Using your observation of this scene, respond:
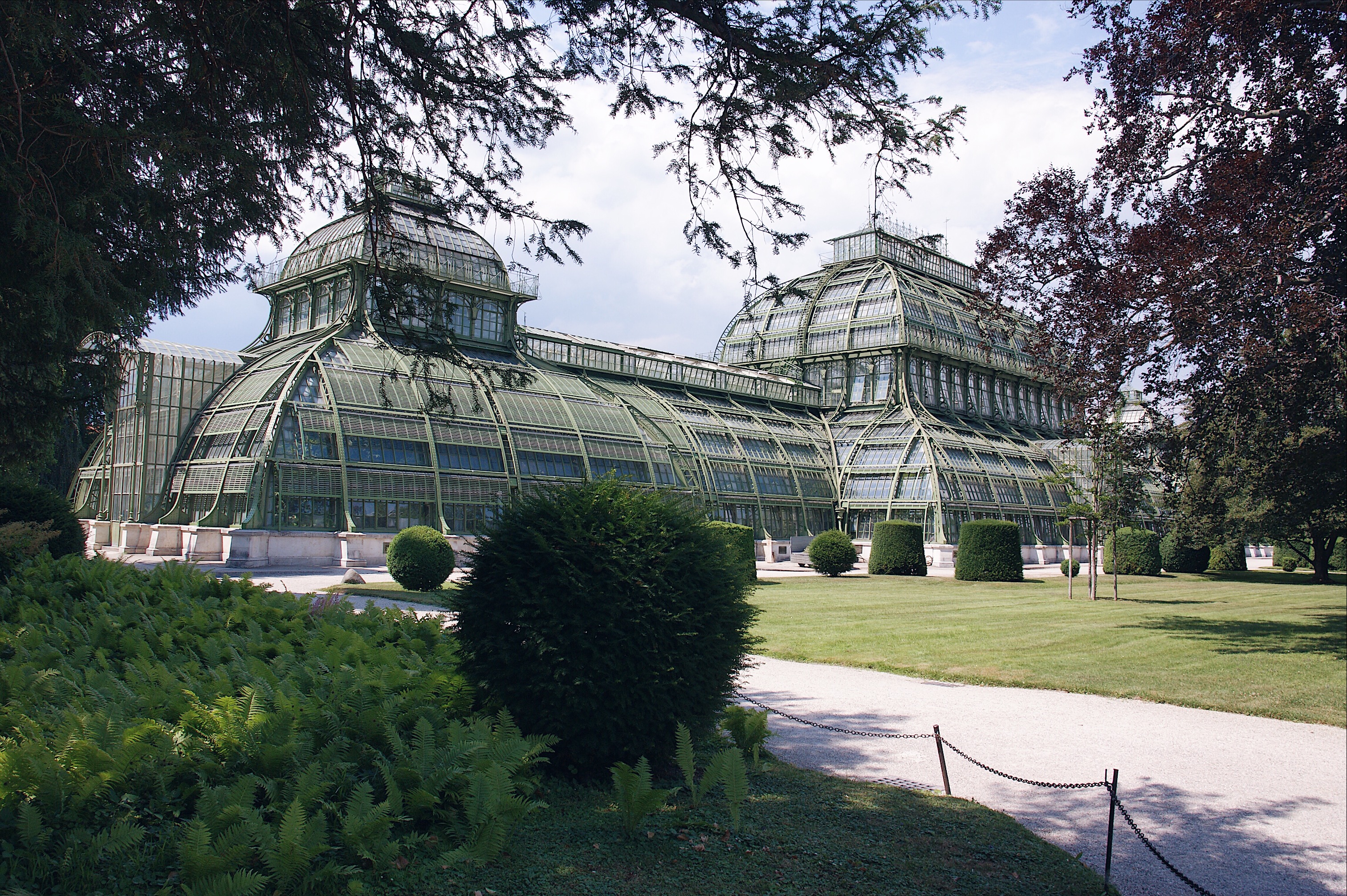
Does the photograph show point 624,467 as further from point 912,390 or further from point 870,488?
point 912,390

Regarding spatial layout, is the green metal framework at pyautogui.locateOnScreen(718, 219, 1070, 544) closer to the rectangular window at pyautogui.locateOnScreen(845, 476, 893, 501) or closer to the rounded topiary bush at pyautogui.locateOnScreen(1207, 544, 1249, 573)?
the rectangular window at pyautogui.locateOnScreen(845, 476, 893, 501)

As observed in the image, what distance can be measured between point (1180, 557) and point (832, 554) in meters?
21.4

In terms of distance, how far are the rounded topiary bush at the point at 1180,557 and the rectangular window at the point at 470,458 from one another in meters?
33.4

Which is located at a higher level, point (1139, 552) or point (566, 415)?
point (566, 415)

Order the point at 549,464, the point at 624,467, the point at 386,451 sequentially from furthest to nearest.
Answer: the point at 624,467 < the point at 549,464 < the point at 386,451

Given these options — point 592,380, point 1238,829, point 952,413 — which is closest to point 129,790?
point 1238,829

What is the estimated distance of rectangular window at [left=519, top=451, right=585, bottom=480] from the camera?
111 feet

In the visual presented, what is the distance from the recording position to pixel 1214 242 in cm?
1333

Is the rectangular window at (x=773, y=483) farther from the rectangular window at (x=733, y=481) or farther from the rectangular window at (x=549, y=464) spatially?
the rectangular window at (x=549, y=464)

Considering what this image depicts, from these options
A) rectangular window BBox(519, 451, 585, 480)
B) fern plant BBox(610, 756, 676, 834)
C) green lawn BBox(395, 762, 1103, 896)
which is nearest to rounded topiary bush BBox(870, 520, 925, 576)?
rectangular window BBox(519, 451, 585, 480)

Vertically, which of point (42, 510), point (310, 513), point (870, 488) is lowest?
point (310, 513)

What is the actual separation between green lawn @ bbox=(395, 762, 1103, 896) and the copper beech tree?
1006 centimetres

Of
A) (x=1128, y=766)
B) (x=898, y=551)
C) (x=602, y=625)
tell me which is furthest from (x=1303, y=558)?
(x=602, y=625)

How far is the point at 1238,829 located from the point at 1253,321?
9.74 meters
